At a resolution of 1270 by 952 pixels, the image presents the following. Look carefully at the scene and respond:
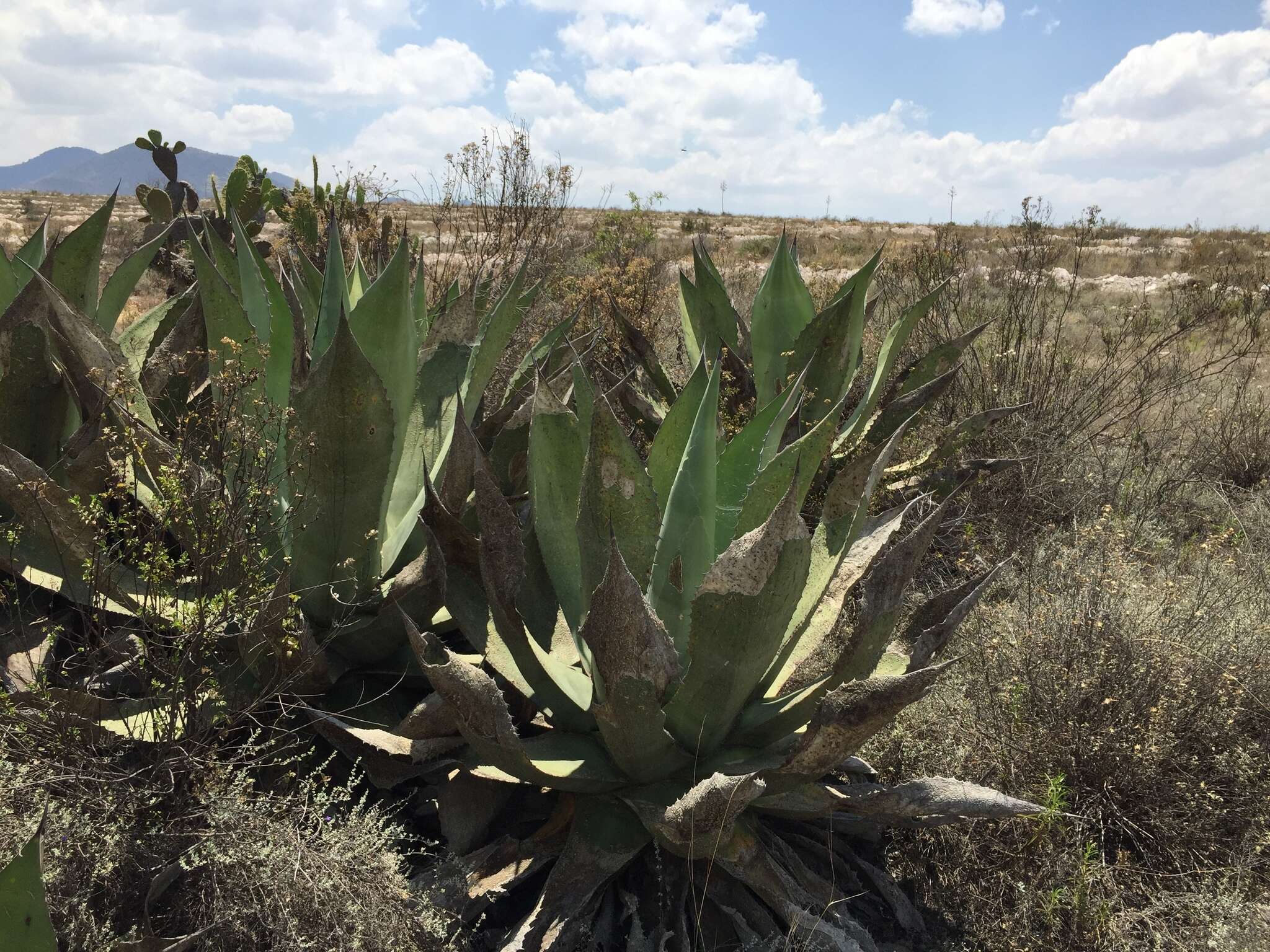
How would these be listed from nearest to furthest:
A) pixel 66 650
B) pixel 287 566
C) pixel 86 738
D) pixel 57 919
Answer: pixel 57 919 → pixel 86 738 → pixel 287 566 → pixel 66 650

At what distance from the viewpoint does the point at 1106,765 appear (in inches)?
95.0

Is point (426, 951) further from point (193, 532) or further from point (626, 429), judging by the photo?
point (626, 429)

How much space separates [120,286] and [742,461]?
6.71 feet

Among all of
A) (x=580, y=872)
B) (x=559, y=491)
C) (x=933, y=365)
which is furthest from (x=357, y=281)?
(x=933, y=365)

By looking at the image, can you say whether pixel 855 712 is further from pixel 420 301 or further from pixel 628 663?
pixel 420 301

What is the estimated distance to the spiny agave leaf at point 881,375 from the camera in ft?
11.5

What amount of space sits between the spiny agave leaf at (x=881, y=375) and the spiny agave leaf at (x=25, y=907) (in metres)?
3.00

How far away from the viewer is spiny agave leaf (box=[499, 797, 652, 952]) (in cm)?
163

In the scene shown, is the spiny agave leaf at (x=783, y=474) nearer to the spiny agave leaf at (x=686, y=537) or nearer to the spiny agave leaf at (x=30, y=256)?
the spiny agave leaf at (x=686, y=537)

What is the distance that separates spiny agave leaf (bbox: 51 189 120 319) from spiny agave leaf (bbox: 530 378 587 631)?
1468 millimetres

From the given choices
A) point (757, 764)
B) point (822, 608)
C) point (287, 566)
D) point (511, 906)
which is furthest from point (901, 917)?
point (287, 566)

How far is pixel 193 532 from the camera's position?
1798 millimetres

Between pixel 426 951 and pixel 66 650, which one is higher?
pixel 66 650

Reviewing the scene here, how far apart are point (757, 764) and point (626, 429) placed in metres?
2.21
